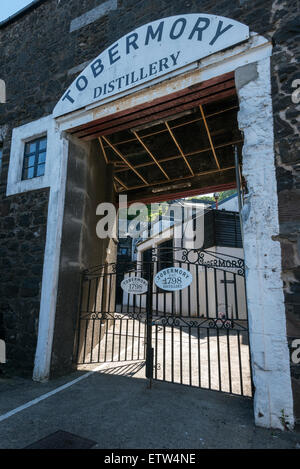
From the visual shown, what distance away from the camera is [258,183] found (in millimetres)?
3961

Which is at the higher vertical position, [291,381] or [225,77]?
[225,77]

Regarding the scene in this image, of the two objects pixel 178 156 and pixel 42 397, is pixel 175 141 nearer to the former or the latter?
pixel 178 156

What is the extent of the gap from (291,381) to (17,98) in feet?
26.5

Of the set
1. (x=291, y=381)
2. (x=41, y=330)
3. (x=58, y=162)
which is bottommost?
(x=291, y=381)

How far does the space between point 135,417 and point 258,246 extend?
2732 mm

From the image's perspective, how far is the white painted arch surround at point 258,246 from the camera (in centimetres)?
344

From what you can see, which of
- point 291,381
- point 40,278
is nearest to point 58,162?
point 40,278

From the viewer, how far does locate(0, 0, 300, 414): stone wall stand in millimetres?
3760

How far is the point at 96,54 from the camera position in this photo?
6.07m

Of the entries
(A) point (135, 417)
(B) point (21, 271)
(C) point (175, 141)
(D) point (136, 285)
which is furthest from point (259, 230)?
(B) point (21, 271)

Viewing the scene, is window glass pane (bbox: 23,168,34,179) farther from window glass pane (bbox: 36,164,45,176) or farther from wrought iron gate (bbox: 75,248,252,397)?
wrought iron gate (bbox: 75,248,252,397)

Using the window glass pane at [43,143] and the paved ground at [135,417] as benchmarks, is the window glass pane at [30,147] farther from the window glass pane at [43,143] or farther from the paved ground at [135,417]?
the paved ground at [135,417]

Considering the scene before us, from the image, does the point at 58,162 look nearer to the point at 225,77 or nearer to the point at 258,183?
the point at 225,77
